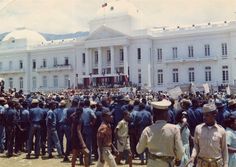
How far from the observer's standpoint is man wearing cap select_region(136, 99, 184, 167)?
5410mm

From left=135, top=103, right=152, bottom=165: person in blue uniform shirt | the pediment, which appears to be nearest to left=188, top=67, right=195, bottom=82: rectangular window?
the pediment

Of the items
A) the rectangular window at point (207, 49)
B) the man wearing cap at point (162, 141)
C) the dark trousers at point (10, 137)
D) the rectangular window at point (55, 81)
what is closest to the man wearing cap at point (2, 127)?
the dark trousers at point (10, 137)

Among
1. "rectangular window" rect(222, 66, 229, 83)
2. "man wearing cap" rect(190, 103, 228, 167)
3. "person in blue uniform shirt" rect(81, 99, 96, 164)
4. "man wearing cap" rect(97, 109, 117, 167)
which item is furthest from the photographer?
"rectangular window" rect(222, 66, 229, 83)

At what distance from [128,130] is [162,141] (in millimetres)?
5639

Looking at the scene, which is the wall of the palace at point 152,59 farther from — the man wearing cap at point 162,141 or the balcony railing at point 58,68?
the man wearing cap at point 162,141

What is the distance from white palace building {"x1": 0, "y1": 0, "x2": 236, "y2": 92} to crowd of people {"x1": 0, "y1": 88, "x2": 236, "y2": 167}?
3950 cm

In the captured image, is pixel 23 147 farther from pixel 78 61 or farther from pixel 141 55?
pixel 78 61

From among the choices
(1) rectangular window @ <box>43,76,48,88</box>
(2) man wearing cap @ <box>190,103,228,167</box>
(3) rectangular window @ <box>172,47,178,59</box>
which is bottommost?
(2) man wearing cap @ <box>190,103,228,167</box>

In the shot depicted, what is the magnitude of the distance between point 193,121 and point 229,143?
3.68 metres

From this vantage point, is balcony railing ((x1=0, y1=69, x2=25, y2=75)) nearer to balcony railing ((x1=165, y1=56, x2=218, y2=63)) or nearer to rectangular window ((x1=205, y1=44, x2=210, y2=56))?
balcony railing ((x1=165, y1=56, x2=218, y2=63))

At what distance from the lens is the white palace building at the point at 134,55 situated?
50.8 metres

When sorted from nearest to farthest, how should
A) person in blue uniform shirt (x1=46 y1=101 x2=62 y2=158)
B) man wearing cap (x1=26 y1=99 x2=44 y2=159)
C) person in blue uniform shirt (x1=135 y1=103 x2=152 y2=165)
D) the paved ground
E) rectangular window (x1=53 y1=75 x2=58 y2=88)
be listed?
person in blue uniform shirt (x1=135 y1=103 x2=152 y2=165)
the paved ground
person in blue uniform shirt (x1=46 y1=101 x2=62 y2=158)
man wearing cap (x1=26 y1=99 x2=44 y2=159)
rectangular window (x1=53 y1=75 x2=58 y2=88)

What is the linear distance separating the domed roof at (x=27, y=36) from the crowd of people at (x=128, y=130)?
56.8 metres

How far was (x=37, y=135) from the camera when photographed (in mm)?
12703
